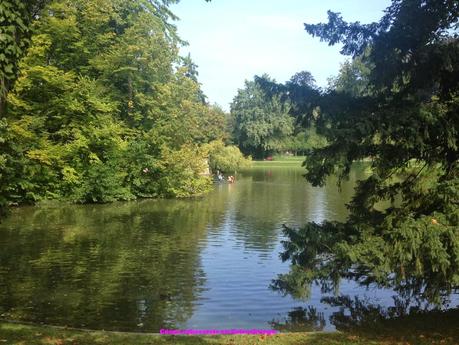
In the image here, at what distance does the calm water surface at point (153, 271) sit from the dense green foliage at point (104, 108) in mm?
3569

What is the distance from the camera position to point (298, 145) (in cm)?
9188

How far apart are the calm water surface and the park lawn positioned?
143 cm

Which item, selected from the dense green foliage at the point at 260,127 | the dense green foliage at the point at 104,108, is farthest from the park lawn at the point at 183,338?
the dense green foliage at the point at 260,127

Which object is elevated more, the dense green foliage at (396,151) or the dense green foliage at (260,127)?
the dense green foliage at (260,127)

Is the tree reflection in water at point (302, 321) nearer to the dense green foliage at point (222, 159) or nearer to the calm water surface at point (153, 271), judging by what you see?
the calm water surface at point (153, 271)

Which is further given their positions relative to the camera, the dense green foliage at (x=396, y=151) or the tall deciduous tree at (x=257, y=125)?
the tall deciduous tree at (x=257, y=125)

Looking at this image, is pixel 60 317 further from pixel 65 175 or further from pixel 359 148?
pixel 65 175

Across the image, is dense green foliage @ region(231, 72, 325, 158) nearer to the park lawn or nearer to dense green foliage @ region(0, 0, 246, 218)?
dense green foliage @ region(0, 0, 246, 218)

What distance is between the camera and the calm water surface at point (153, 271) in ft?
29.5

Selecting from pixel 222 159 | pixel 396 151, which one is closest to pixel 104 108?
pixel 396 151

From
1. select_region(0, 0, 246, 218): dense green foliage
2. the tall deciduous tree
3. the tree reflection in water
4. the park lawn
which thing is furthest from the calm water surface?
the tall deciduous tree

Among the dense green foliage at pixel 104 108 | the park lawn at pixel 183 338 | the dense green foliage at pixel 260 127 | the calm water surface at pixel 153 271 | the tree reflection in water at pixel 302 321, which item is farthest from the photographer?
the dense green foliage at pixel 260 127

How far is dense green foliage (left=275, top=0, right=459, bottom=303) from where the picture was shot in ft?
19.9

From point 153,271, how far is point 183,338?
5582 mm
